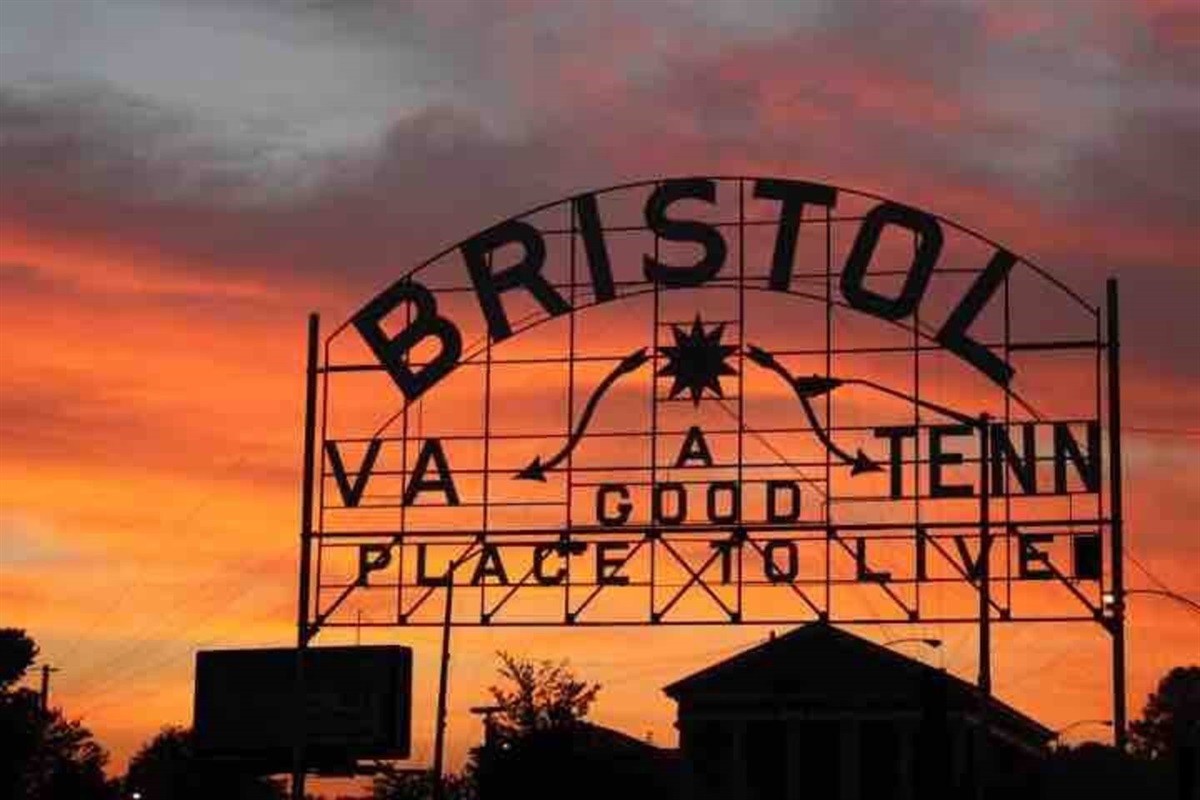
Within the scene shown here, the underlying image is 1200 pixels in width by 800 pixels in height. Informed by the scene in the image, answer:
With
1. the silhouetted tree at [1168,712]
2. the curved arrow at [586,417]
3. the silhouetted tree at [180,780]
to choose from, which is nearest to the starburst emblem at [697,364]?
the curved arrow at [586,417]

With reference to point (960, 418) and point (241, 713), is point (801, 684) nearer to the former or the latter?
point (241, 713)

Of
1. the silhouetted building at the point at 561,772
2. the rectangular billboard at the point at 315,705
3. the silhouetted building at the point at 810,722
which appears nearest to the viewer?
the rectangular billboard at the point at 315,705

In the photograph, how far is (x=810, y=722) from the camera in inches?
3012

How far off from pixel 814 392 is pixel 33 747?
51.6 m

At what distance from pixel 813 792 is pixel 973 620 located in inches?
1107

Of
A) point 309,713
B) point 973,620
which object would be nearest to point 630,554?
point 973,620

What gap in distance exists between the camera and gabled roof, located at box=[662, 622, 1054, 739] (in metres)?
76.1

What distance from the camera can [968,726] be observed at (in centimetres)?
7619

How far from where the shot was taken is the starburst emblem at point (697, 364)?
5138cm

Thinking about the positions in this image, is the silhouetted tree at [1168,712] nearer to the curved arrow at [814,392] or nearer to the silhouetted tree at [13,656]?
the silhouetted tree at [13,656]

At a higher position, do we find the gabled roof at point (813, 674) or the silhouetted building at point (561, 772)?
the gabled roof at point (813, 674)

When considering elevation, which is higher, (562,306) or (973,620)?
(562,306)

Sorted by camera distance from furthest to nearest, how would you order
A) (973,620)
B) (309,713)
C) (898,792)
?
1. (898,792)
2. (309,713)
3. (973,620)

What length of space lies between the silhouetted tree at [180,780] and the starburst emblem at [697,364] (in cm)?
6383
